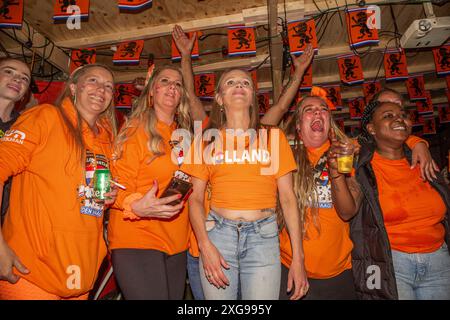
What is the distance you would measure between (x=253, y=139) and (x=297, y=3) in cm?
379

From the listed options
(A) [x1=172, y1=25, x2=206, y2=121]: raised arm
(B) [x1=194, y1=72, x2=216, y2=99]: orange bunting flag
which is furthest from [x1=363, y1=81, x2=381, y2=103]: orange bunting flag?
(A) [x1=172, y1=25, x2=206, y2=121]: raised arm

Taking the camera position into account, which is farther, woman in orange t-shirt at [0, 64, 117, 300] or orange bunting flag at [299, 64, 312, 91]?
orange bunting flag at [299, 64, 312, 91]

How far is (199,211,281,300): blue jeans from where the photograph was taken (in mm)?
2045

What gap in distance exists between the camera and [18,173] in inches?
78.3

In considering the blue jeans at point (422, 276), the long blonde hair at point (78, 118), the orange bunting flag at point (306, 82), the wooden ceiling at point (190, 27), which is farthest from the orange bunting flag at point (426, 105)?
the long blonde hair at point (78, 118)

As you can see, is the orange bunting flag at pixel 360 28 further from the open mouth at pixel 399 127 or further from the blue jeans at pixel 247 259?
the blue jeans at pixel 247 259

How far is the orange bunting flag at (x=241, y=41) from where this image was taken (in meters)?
5.47

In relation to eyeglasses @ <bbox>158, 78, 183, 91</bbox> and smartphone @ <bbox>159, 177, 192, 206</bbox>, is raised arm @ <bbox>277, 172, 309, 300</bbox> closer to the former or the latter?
smartphone @ <bbox>159, 177, 192, 206</bbox>

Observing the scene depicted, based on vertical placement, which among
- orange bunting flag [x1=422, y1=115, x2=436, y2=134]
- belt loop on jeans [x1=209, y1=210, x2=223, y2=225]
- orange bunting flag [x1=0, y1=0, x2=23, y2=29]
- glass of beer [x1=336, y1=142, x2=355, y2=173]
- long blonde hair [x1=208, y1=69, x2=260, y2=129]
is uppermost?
orange bunting flag [x1=422, y1=115, x2=436, y2=134]

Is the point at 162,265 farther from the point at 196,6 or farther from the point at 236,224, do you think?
the point at 196,6

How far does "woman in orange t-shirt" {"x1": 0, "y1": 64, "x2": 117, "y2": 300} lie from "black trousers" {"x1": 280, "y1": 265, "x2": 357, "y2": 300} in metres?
1.47

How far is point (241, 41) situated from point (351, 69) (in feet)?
9.85

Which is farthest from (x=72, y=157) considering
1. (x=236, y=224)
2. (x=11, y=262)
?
(x=236, y=224)

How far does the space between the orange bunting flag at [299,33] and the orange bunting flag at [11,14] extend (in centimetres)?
428
